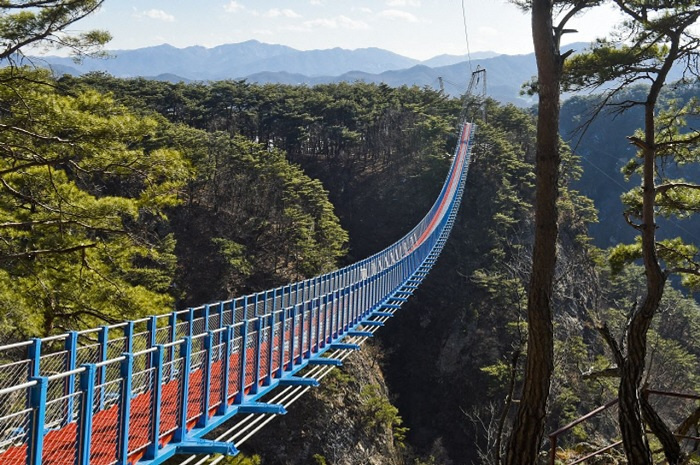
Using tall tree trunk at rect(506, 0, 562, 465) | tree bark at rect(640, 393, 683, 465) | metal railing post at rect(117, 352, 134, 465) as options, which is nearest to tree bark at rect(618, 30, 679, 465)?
tree bark at rect(640, 393, 683, 465)

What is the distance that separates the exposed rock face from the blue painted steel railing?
9.94 metres

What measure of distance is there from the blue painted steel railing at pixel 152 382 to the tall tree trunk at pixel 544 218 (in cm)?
197

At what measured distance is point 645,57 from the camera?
221 inches

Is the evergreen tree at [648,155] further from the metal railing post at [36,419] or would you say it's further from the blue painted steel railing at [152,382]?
the metal railing post at [36,419]

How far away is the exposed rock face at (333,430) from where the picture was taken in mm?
17062

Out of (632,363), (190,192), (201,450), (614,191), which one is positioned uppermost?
(632,363)

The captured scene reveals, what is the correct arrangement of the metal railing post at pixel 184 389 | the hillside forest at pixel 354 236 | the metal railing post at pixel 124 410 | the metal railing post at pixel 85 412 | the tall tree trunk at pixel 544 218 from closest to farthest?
the metal railing post at pixel 85 412 < the metal railing post at pixel 124 410 < the tall tree trunk at pixel 544 218 < the metal railing post at pixel 184 389 < the hillside forest at pixel 354 236

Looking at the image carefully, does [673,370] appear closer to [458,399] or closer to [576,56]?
[458,399]

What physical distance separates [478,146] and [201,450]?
2737 centimetres

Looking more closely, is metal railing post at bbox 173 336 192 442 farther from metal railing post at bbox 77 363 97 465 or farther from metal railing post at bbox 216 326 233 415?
metal railing post at bbox 77 363 97 465

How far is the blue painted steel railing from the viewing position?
3.14 metres

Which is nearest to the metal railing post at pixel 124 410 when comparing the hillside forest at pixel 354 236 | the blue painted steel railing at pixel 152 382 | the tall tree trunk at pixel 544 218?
the blue painted steel railing at pixel 152 382

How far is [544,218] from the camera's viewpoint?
396 centimetres

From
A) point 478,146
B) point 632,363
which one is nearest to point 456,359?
point 478,146
